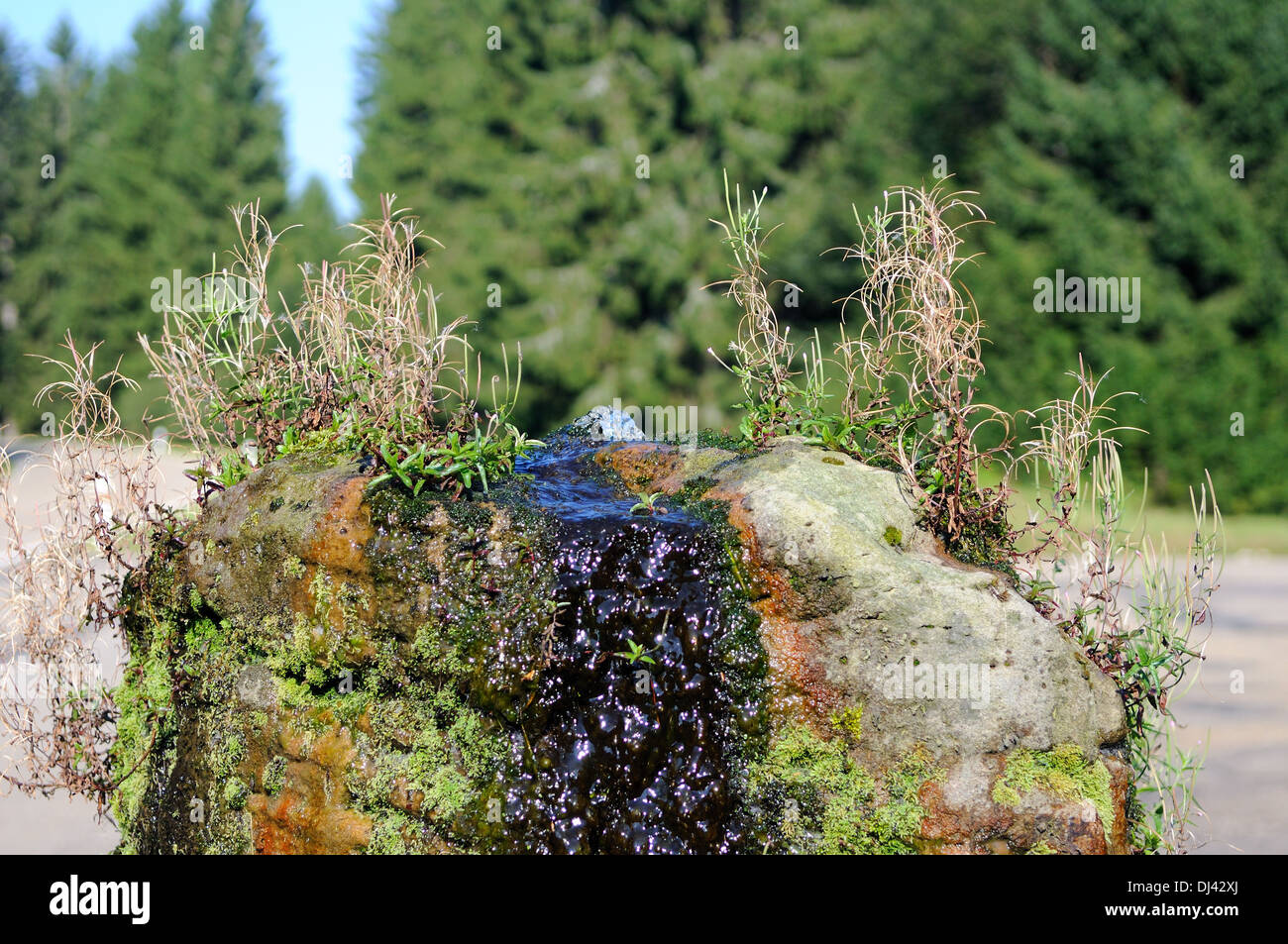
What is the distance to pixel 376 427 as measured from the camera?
4.64m

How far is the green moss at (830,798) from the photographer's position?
12.8 feet

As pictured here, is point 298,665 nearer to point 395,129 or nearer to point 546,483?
point 546,483

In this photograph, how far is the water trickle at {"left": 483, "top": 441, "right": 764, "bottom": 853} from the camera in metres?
3.88

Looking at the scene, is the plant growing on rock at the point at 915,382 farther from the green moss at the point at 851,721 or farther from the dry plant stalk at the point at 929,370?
the green moss at the point at 851,721

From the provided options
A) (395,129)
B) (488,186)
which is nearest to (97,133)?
(395,129)

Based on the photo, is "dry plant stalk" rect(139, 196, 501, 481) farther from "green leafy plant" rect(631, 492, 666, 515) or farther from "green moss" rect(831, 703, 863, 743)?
"green moss" rect(831, 703, 863, 743)

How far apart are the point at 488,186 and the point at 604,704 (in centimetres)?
2135

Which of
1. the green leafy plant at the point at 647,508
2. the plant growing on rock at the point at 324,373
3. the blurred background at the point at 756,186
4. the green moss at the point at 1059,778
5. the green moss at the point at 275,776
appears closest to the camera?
the green moss at the point at 1059,778

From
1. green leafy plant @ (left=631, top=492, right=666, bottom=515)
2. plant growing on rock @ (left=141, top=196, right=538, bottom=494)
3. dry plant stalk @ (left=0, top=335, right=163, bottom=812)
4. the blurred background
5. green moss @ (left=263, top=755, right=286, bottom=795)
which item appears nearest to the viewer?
green moss @ (left=263, top=755, right=286, bottom=795)

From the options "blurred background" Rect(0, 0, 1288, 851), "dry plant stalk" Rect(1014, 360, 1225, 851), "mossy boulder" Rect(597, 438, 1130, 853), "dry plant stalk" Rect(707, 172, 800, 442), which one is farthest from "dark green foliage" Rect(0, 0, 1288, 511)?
"mossy boulder" Rect(597, 438, 1130, 853)

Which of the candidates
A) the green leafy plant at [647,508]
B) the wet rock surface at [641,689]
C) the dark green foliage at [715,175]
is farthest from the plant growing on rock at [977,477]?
the dark green foliage at [715,175]

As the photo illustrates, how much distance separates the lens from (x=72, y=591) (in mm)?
5180

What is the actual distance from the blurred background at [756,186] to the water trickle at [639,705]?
303cm
